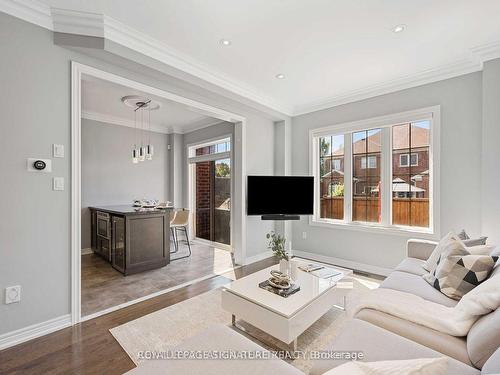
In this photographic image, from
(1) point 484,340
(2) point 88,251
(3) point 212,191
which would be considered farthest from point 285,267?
(2) point 88,251

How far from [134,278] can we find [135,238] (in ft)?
1.84

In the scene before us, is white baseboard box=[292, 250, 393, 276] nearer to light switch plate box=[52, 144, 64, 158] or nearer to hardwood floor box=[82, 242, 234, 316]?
hardwood floor box=[82, 242, 234, 316]

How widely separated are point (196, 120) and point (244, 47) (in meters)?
2.94

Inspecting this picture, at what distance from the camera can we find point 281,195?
13.4ft

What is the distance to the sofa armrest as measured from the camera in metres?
2.68

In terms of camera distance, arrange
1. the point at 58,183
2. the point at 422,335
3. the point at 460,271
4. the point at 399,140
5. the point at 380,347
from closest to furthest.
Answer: the point at 380,347 → the point at 422,335 → the point at 460,271 → the point at 58,183 → the point at 399,140

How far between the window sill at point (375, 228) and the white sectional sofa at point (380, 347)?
226cm

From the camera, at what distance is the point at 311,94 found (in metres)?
3.88

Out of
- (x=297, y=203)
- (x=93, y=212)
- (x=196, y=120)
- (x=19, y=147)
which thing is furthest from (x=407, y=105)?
(x=93, y=212)

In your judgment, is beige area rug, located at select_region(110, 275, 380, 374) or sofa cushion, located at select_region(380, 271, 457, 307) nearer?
sofa cushion, located at select_region(380, 271, 457, 307)

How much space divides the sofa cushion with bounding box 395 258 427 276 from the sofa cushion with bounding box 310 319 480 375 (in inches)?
50.2

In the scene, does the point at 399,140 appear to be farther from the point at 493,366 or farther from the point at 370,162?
the point at 493,366

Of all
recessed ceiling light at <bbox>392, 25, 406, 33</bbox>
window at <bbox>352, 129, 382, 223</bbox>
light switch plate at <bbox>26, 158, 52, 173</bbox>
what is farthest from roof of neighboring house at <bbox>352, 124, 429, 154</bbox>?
light switch plate at <bbox>26, 158, 52, 173</bbox>

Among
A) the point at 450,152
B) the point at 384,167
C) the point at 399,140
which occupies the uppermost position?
the point at 399,140
